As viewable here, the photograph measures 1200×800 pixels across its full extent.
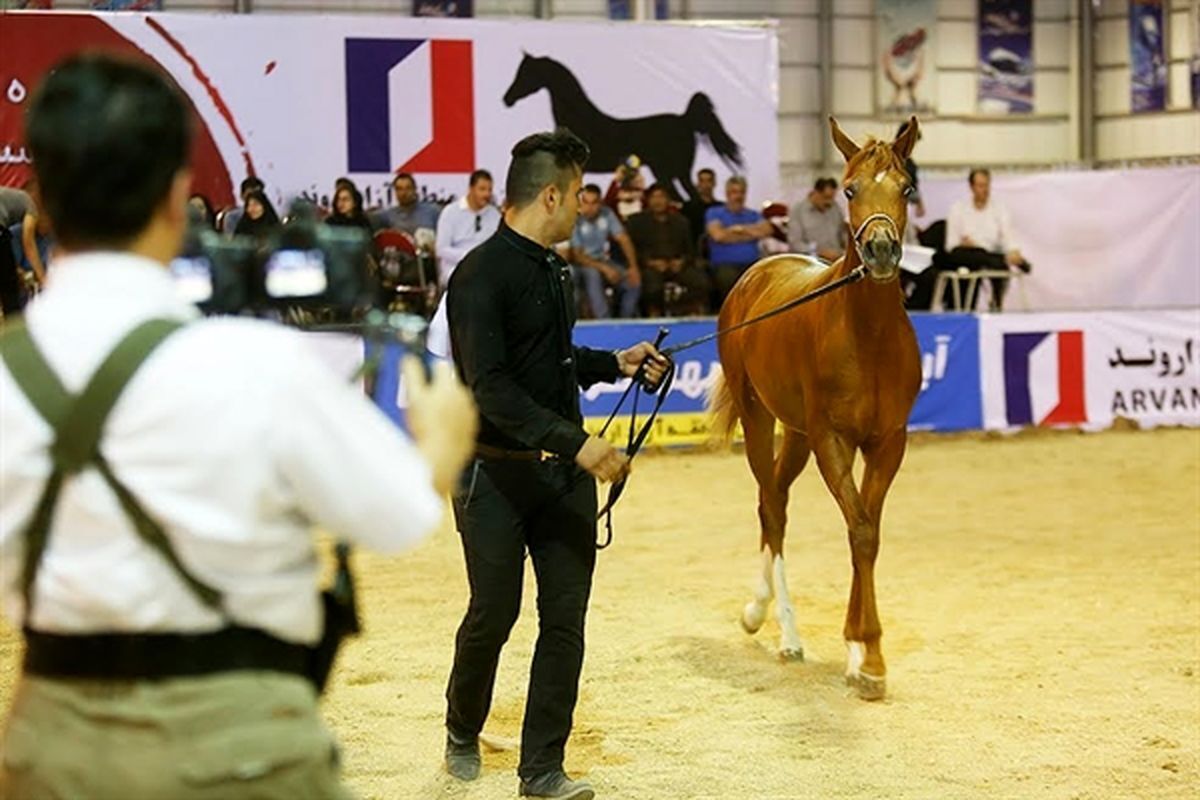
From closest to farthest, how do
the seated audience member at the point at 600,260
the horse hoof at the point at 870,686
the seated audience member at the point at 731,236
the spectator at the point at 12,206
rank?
1. the horse hoof at the point at 870,686
2. the spectator at the point at 12,206
3. the seated audience member at the point at 600,260
4. the seated audience member at the point at 731,236

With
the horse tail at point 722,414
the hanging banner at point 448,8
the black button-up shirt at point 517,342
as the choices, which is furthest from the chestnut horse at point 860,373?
the hanging banner at point 448,8

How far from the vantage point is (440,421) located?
8.01 ft

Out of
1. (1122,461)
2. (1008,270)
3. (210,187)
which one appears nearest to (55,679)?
(1122,461)

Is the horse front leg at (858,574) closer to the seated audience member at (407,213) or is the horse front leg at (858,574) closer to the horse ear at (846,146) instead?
the horse ear at (846,146)

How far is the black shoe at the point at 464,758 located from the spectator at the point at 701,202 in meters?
11.9

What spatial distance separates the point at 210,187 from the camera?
629 inches

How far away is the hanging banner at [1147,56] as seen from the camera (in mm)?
29234

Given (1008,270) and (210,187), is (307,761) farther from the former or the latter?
(1008,270)

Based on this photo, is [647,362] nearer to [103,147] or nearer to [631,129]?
[103,147]

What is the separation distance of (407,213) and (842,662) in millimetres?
9201

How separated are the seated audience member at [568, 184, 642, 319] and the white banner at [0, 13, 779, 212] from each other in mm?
1013

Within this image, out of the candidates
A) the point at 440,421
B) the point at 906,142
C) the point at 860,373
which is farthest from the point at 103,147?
the point at 906,142

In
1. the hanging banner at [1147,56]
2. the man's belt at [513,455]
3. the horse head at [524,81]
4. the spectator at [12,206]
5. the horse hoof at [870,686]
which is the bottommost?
the horse hoof at [870,686]

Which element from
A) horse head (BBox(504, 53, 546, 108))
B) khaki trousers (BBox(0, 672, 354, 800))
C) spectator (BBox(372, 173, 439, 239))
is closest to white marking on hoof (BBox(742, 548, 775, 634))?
khaki trousers (BBox(0, 672, 354, 800))
